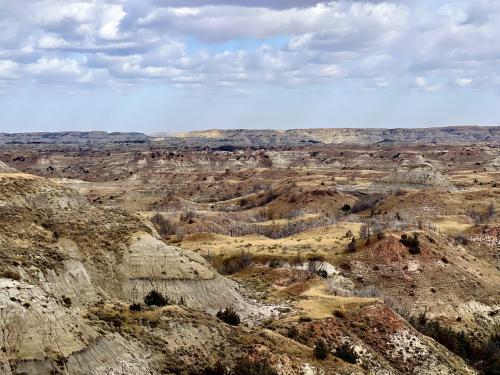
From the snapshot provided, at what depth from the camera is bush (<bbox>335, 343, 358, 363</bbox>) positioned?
41406mm

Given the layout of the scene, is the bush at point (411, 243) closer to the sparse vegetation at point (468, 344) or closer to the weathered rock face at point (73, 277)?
the sparse vegetation at point (468, 344)

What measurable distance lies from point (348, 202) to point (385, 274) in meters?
70.7

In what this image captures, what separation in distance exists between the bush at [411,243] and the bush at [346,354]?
108 feet

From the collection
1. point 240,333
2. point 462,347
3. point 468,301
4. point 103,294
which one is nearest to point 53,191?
point 103,294

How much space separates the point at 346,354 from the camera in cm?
4166

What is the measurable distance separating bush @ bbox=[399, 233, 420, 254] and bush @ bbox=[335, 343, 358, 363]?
33059 millimetres

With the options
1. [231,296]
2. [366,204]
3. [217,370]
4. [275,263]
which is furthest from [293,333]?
[366,204]

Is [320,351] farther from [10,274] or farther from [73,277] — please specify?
[10,274]

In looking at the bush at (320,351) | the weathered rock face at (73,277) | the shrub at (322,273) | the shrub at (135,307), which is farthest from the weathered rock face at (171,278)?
the shrub at (322,273)

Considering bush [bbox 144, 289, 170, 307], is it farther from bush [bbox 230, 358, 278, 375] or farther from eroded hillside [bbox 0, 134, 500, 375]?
bush [bbox 230, 358, 278, 375]

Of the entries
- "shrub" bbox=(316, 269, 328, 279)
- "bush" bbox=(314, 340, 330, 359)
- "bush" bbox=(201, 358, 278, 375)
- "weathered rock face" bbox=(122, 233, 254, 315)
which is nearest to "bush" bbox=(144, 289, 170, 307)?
"weathered rock face" bbox=(122, 233, 254, 315)

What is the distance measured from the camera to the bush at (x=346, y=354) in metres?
41.4

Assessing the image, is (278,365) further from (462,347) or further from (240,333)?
(462,347)

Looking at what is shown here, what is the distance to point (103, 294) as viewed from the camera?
131ft
